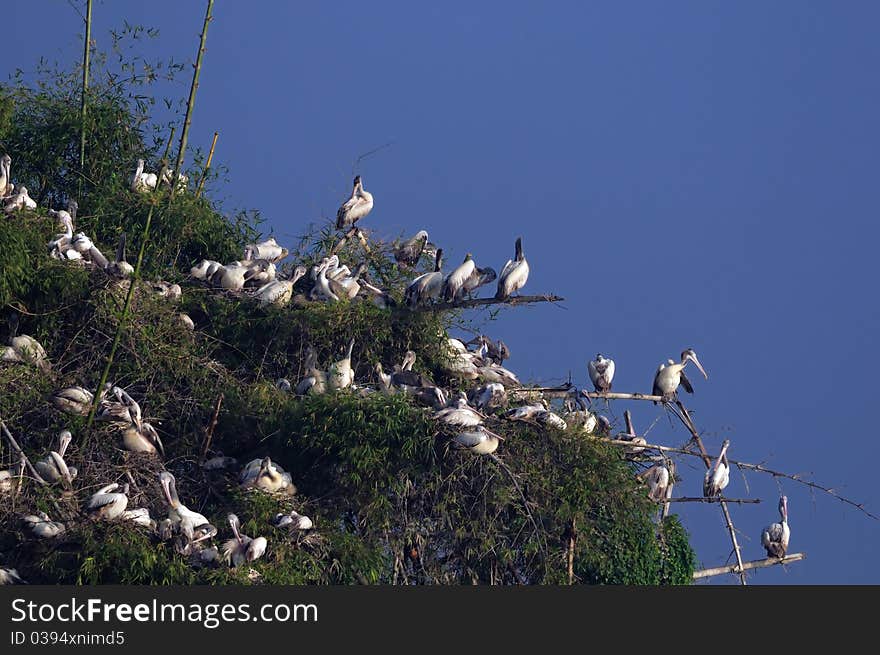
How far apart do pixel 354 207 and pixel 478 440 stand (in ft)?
16.1

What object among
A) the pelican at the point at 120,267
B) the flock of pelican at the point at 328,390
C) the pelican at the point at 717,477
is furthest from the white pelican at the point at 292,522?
the pelican at the point at 717,477

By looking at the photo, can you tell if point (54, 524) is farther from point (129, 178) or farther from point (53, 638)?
point (129, 178)


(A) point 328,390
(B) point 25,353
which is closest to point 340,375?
(A) point 328,390

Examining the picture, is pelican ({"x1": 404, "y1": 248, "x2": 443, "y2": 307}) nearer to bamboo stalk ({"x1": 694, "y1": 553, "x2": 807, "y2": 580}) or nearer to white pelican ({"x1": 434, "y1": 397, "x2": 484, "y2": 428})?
white pelican ({"x1": 434, "y1": 397, "x2": 484, "y2": 428})

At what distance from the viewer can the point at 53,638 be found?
33.9 feet

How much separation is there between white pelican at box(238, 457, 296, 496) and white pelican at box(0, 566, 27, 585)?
6.59ft

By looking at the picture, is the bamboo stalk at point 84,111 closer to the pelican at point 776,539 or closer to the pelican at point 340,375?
the pelican at point 340,375

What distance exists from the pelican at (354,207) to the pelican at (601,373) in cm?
307

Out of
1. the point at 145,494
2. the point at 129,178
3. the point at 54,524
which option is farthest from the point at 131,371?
the point at 129,178

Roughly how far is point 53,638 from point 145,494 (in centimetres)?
265

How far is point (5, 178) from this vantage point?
624 inches

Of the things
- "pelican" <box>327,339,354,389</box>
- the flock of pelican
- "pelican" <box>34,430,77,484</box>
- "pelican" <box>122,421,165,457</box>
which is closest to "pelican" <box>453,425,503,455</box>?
the flock of pelican

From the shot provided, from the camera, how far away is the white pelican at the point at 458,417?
42.5 feet

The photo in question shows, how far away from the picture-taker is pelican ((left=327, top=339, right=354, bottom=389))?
13.9 metres
